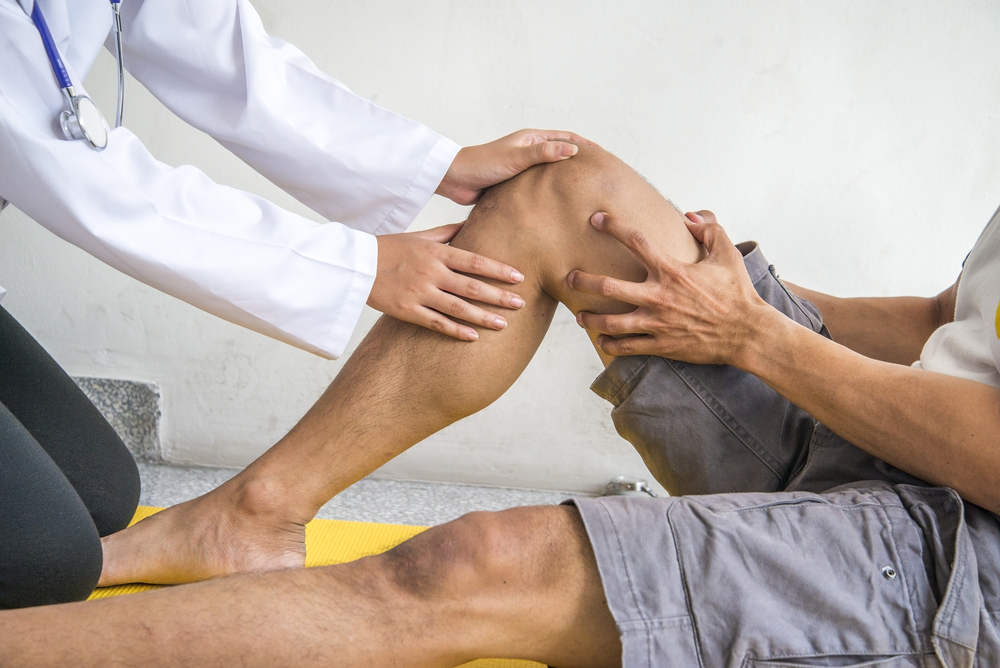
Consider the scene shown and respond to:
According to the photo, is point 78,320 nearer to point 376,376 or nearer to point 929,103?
point 376,376

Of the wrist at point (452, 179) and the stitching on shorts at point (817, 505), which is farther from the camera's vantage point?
the wrist at point (452, 179)

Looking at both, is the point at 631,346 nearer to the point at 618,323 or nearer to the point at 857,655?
the point at 618,323

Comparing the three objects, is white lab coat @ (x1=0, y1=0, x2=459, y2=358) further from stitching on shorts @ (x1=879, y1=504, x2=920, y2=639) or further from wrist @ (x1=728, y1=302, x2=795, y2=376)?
stitching on shorts @ (x1=879, y1=504, x2=920, y2=639)

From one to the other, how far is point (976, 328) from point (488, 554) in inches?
22.3

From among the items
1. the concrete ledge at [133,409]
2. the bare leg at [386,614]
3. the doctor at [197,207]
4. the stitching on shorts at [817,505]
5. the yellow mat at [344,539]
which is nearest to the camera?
the bare leg at [386,614]

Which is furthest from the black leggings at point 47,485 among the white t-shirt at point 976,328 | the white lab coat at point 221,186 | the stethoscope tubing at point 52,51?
the white t-shirt at point 976,328

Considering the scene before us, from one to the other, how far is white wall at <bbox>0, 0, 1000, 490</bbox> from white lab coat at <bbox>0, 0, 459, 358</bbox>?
0.60 m

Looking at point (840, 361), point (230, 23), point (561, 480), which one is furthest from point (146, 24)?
point (561, 480)

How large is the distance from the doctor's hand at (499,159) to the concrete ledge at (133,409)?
45.1 inches

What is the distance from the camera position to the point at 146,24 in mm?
1042

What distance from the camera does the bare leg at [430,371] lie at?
85 centimetres

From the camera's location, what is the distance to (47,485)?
0.76 m

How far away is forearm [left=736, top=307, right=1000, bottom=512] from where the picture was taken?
659 millimetres

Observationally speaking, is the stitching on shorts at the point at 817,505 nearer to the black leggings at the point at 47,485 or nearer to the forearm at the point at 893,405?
the forearm at the point at 893,405
